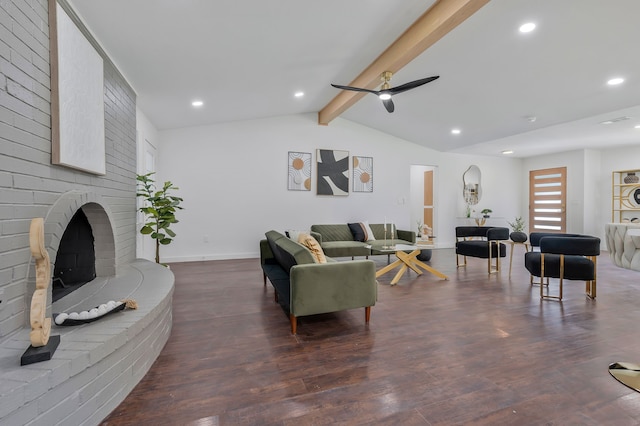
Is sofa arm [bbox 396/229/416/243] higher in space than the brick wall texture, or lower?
lower

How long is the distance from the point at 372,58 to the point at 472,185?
560 centimetres

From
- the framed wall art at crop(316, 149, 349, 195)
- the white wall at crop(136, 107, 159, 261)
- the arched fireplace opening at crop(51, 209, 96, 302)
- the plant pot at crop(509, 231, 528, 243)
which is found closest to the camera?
the arched fireplace opening at crop(51, 209, 96, 302)

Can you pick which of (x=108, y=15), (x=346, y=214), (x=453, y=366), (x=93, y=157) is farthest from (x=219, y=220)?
(x=453, y=366)

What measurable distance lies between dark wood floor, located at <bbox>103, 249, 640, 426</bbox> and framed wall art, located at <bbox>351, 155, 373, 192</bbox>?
12.1 ft

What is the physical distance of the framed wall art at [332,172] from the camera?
662cm

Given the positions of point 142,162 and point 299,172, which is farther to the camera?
point 299,172

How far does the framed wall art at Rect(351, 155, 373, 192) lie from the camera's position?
6.95 m

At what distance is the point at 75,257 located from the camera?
2.64m

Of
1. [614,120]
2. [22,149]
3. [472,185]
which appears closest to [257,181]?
[22,149]

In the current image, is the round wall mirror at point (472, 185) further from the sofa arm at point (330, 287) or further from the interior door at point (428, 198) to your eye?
the sofa arm at point (330, 287)

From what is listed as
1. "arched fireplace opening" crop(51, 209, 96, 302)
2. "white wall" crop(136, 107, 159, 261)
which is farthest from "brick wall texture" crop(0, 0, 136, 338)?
"white wall" crop(136, 107, 159, 261)

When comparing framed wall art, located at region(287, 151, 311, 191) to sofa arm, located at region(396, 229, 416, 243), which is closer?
sofa arm, located at region(396, 229, 416, 243)

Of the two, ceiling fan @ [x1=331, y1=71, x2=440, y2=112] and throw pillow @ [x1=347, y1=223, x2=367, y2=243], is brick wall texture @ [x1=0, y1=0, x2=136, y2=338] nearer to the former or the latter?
ceiling fan @ [x1=331, y1=71, x2=440, y2=112]

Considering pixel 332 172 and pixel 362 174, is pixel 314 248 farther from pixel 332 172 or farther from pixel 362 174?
pixel 362 174
